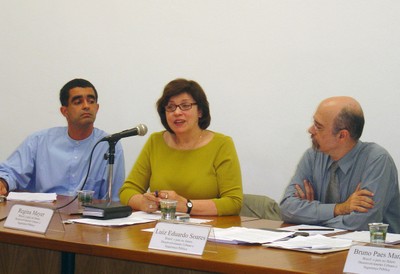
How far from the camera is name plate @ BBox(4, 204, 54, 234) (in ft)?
7.63

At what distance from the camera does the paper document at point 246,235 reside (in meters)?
2.18

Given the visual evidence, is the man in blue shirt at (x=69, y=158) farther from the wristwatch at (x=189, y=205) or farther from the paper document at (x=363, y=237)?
the paper document at (x=363, y=237)

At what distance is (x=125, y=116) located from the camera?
449 centimetres

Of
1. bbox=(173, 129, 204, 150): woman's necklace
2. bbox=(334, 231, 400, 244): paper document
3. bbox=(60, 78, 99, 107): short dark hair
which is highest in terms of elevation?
bbox=(60, 78, 99, 107): short dark hair

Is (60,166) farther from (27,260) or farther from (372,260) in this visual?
(372,260)

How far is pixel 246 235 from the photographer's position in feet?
7.58

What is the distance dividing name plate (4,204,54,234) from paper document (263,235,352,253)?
0.79 meters

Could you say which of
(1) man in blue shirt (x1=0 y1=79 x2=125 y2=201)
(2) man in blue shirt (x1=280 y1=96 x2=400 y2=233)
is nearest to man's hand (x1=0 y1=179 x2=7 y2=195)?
(1) man in blue shirt (x1=0 y1=79 x2=125 y2=201)

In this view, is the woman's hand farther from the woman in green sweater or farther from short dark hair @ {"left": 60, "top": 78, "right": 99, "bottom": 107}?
short dark hair @ {"left": 60, "top": 78, "right": 99, "bottom": 107}

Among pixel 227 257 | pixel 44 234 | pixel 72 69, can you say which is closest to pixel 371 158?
pixel 227 257

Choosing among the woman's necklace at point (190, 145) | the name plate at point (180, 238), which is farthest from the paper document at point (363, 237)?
the woman's necklace at point (190, 145)

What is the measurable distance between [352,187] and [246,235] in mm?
794

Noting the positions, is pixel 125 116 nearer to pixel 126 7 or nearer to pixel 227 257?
pixel 126 7

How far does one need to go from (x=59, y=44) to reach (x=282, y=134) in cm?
188
